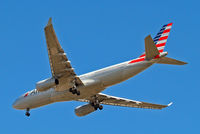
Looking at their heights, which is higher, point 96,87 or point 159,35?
point 159,35

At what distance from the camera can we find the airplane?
40.8 metres

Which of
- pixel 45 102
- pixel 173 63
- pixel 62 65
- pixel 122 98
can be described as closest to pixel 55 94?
pixel 45 102

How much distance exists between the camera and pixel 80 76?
152 ft

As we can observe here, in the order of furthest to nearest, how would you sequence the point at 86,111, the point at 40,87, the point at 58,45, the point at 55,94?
the point at 86,111
the point at 55,94
the point at 40,87
the point at 58,45

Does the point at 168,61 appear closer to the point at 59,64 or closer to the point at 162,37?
the point at 162,37

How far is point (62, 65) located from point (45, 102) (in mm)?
7951

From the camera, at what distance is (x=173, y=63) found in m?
43.5

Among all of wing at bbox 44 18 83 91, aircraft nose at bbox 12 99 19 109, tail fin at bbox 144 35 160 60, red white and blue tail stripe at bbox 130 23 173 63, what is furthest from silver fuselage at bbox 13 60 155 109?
aircraft nose at bbox 12 99 19 109

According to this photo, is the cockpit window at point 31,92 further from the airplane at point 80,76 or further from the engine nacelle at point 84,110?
the engine nacelle at point 84,110

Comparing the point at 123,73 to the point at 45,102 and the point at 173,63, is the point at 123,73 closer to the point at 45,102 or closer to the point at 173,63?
the point at 173,63

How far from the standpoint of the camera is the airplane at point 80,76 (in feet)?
134

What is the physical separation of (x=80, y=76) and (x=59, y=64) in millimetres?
5333

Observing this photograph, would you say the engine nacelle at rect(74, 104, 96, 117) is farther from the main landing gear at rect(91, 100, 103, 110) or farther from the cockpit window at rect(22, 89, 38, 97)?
the cockpit window at rect(22, 89, 38, 97)

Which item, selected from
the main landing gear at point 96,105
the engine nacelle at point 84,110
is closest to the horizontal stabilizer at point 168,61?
the main landing gear at point 96,105
